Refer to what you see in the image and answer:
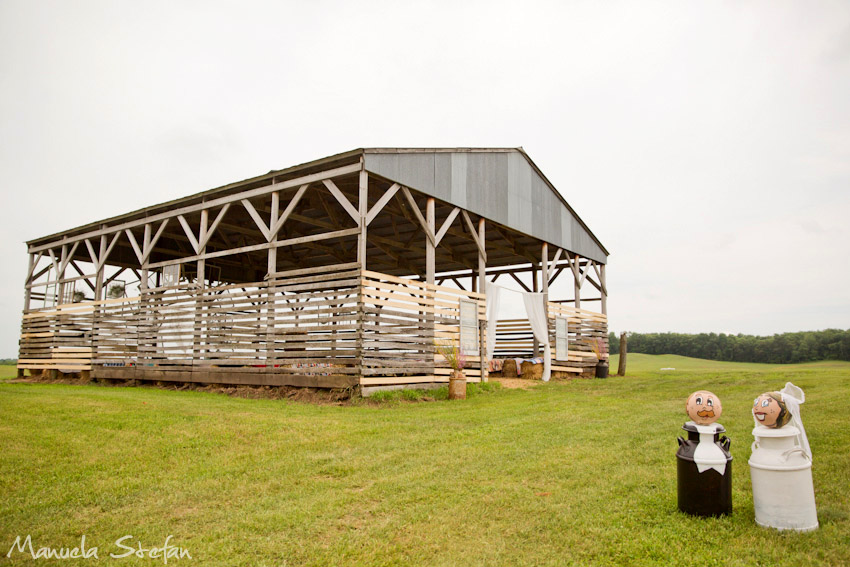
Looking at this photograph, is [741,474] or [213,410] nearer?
[741,474]

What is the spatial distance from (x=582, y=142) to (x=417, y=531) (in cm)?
1529

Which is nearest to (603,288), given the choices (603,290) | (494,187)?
(603,290)

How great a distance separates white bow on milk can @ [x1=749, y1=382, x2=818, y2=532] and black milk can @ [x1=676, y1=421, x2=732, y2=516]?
168mm

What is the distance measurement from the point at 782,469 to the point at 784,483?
0.30 feet

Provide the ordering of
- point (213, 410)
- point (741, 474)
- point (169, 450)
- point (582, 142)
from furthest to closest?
point (582, 142) < point (213, 410) < point (169, 450) < point (741, 474)

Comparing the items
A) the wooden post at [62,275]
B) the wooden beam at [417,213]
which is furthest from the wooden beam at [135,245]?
the wooden beam at [417,213]

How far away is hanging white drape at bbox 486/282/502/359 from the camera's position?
1409 centimetres

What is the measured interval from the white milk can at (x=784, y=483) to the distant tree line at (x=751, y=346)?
35229 millimetres

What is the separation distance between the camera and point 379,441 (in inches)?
249

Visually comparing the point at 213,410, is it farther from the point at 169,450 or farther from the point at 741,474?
the point at 741,474

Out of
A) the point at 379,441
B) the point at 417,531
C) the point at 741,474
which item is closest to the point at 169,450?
the point at 379,441

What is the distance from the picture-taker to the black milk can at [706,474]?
3.48m

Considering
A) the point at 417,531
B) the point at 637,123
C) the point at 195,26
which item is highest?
the point at 195,26

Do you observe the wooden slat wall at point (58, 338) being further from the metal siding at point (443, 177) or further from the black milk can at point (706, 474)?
the black milk can at point (706, 474)
